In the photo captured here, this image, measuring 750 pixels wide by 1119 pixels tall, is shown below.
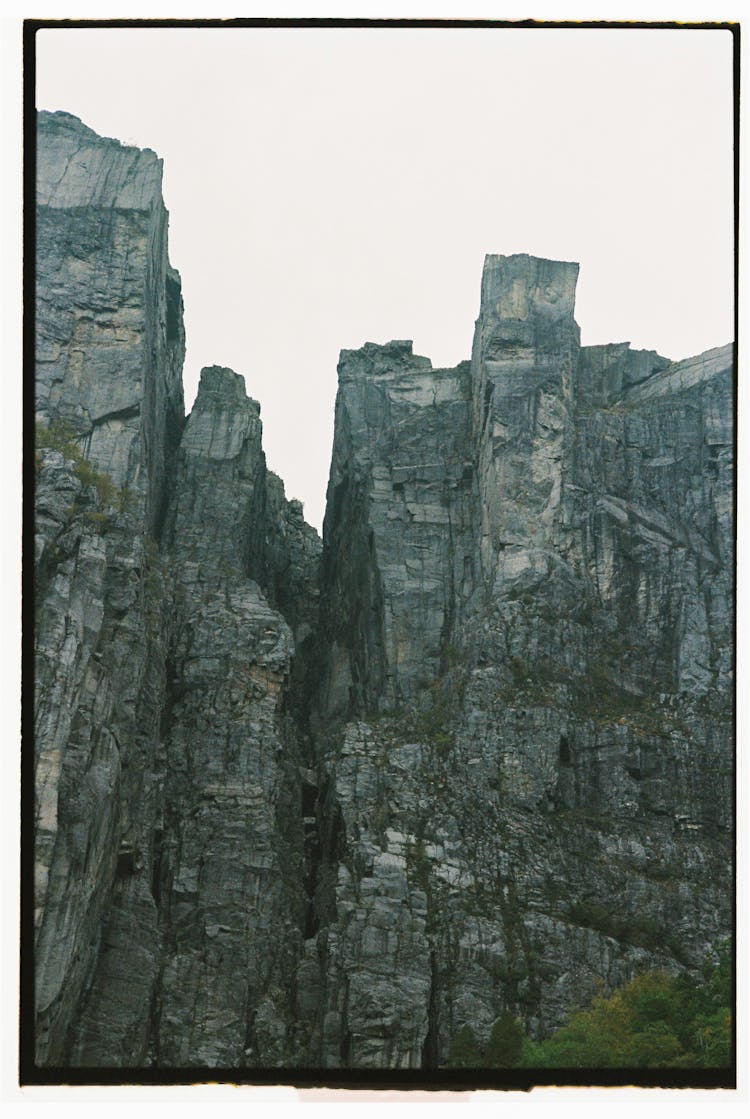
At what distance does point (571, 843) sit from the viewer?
69125 mm

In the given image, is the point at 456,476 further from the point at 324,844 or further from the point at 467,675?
the point at 324,844

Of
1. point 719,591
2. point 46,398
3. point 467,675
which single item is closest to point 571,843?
point 467,675

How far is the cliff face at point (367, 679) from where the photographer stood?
6425 cm

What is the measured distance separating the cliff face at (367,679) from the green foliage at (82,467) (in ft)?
0.66

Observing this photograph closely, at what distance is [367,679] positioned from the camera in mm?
78625

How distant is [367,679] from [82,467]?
15.1 meters

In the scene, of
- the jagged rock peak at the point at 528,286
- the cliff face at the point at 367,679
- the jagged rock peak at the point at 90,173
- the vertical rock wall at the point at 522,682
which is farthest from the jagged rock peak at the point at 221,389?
the jagged rock peak at the point at 528,286

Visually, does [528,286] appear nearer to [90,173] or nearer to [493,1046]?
[90,173]

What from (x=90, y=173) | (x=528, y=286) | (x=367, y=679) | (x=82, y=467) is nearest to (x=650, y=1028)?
(x=367, y=679)

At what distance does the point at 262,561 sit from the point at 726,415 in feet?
67.6

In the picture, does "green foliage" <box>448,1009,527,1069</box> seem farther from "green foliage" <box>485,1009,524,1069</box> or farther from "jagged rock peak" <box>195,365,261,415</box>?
"jagged rock peak" <box>195,365,261,415</box>

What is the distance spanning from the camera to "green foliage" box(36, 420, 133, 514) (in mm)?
70688

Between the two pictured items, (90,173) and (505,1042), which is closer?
(505,1042)

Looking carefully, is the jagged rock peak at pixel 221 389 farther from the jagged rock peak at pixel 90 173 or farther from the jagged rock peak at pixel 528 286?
the jagged rock peak at pixel 528 286
